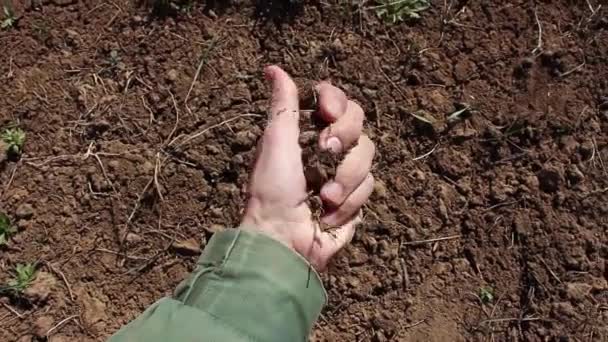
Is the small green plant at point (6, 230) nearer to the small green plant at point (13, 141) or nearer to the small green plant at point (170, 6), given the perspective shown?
the small green plant at point (13, 141)

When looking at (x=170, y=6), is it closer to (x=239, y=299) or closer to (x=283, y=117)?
(x=283, y=117)

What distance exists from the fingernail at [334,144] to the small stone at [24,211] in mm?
1218

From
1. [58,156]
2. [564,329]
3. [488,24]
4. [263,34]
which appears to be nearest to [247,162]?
[263,34]

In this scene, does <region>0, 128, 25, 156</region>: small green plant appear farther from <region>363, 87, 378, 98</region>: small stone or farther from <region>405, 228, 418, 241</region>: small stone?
<region>405, 228, 418, 241</region>: small stone

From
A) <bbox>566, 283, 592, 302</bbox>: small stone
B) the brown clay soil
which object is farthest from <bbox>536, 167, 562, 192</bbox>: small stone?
<bbox>566, 283, 592, 302</bbox>: small stone

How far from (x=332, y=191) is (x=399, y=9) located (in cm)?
94

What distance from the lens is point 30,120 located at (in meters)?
2.46

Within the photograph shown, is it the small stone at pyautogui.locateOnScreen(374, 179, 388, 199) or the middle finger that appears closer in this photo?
the middle finger

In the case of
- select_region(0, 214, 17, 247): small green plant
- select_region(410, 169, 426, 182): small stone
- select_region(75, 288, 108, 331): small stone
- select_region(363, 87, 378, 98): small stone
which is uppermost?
select_region(363, 87, 378, 98): small stone

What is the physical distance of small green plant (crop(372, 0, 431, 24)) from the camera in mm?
2465

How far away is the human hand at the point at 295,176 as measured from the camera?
1.83m

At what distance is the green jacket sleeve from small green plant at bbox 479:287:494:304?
2.74 feet

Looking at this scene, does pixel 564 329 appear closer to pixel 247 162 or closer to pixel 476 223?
pixel 476 223

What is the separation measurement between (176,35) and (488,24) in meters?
1.19
